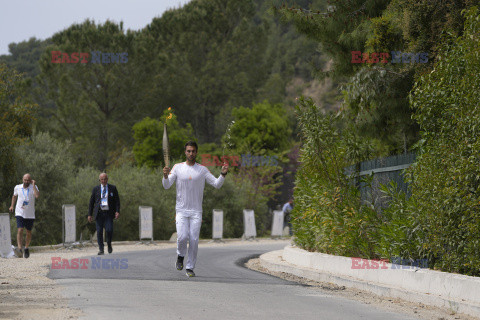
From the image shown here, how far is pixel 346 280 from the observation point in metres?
12.6

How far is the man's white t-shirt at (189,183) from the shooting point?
1231cm

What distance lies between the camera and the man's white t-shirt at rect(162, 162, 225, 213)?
12.3 m

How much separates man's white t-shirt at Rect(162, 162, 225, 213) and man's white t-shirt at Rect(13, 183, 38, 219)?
7.25 meters

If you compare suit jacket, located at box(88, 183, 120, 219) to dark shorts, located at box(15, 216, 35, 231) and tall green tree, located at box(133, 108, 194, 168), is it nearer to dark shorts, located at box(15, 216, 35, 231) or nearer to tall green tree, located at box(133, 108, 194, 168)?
dark shorts, located at box(15, 216, 35, 231)

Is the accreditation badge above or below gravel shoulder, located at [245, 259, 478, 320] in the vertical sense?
above

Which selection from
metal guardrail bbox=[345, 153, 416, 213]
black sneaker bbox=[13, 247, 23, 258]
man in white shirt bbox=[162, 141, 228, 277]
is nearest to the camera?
man in white shirt bbox=[162, 141, 228, 277]

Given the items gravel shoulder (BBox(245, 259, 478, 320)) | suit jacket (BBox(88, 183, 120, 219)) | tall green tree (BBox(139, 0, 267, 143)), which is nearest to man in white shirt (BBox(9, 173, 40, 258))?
suit jacket (BBox(88, 183, 120, 219))

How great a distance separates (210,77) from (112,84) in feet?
31.6

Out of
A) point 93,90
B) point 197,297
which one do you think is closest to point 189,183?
point 197,297

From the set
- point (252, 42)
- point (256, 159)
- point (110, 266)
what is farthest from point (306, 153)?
point (252, 42)

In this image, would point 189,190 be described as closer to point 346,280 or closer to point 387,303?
point 346,280

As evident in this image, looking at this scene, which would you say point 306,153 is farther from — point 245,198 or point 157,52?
point 157,52

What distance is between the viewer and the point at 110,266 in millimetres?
15453

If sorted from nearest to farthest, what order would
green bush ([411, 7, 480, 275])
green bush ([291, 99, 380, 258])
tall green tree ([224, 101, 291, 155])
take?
green bush ([411, 7, 480, 275])
green bush ([291, 99, 380, 258])
tall green tree ([224, 101, 291, 155])
